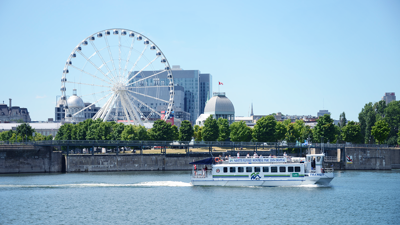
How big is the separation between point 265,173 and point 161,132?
59.6 metres

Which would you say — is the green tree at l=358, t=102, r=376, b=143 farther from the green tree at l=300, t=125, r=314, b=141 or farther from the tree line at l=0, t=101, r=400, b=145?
the green tree at l=300, t=125, r=314, b=141

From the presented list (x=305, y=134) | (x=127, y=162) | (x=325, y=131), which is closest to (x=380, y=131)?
(x=325, y=131)

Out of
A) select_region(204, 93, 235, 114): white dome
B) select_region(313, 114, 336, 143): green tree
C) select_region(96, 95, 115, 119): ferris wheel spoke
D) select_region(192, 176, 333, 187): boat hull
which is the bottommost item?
select_region(192, 176, 333, 187): boat hull

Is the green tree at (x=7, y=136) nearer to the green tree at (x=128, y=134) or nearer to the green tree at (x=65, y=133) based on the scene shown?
the green tree at (x=65, y=133)

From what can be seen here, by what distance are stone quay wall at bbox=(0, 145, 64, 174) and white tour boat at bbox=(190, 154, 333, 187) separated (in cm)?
4262

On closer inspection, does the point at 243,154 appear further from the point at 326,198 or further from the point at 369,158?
the point at 326,198

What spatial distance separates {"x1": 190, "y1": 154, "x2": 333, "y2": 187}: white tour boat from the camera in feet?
237

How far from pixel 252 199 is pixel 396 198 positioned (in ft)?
62.3

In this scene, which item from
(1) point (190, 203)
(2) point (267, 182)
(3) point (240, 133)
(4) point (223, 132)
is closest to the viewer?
(1) point (190, 203)

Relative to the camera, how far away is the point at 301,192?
67062 mm

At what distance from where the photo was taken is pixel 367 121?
13700 centimetres

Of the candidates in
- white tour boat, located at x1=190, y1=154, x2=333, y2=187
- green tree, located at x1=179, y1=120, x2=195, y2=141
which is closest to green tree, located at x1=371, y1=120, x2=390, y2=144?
green tree, located at x1=179, y1=120, x2=195, y2=141

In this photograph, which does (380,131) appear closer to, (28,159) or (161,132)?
(161,132)

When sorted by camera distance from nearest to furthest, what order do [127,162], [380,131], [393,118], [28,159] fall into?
[28,159], [127,162], [380,131], [393,118]
